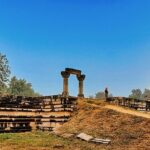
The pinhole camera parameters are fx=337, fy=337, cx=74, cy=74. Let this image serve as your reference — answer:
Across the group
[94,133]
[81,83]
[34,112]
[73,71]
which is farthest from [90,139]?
[81,83]

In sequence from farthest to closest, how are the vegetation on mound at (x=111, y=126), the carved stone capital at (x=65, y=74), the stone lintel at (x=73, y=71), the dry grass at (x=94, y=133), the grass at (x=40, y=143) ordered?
the stone lintel at (x=73, y=71) < the carved stone capital at (x=65, y=74) < the vegetation on mound at (x=111, y=126) < the dry grass at (x=94, y=133) < the grass at (x=40, y=143)

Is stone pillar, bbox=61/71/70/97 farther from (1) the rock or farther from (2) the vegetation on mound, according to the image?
(1) the rock

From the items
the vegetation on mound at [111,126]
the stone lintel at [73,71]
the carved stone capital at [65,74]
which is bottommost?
the vegetation on mound at [111,126]

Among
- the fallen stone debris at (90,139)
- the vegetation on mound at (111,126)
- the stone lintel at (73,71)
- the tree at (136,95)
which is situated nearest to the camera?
the vegetation on mound at (111,126)

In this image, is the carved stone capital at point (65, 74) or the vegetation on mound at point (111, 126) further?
the carved stone capital at point (65, 74)

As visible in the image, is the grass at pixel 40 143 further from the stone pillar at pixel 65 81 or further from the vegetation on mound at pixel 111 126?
the stone pillar at pixel 65 81

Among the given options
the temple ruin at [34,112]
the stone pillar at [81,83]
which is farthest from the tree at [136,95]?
the temple ruin at [34,112]

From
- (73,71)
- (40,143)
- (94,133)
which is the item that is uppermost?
(73,71)

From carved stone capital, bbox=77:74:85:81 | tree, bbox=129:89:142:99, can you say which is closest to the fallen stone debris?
carved stone capital, bbox=77:74:85:81

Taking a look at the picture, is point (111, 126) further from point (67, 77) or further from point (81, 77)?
point (81, 77)

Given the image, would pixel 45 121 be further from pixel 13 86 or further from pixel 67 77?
pixel 13 86

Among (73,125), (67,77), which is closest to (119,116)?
(73,125)

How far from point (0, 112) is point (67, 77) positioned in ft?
24.7

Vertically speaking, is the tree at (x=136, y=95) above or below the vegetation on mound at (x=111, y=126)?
above
